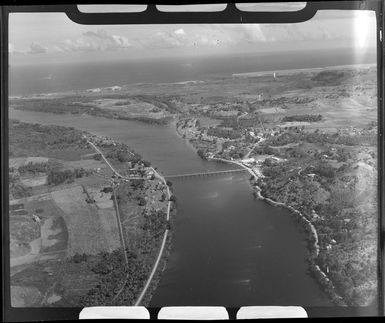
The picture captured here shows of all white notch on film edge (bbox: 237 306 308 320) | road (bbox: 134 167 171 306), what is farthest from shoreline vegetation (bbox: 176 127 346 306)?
road (bbox: 134 167 171 306)

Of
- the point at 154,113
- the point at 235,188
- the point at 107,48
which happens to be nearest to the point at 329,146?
the point at 235,188

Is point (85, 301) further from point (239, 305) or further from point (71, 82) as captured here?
point (71, 82)

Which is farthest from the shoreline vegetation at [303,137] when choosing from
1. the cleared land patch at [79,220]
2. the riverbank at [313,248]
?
the cleared land patch at [79,220]

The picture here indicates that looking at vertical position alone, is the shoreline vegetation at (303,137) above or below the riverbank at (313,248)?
above

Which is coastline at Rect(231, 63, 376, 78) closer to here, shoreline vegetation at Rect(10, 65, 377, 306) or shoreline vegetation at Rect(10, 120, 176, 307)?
shoreline vegetation at Rect(10, 65, 377, 306)

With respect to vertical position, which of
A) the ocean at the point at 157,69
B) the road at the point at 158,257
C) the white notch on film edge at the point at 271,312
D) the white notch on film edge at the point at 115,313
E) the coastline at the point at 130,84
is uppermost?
the ocean at the point at 157,69

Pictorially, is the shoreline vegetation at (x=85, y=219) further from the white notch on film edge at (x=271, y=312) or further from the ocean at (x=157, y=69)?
the white notch on film edge at (x=271, y=312)
